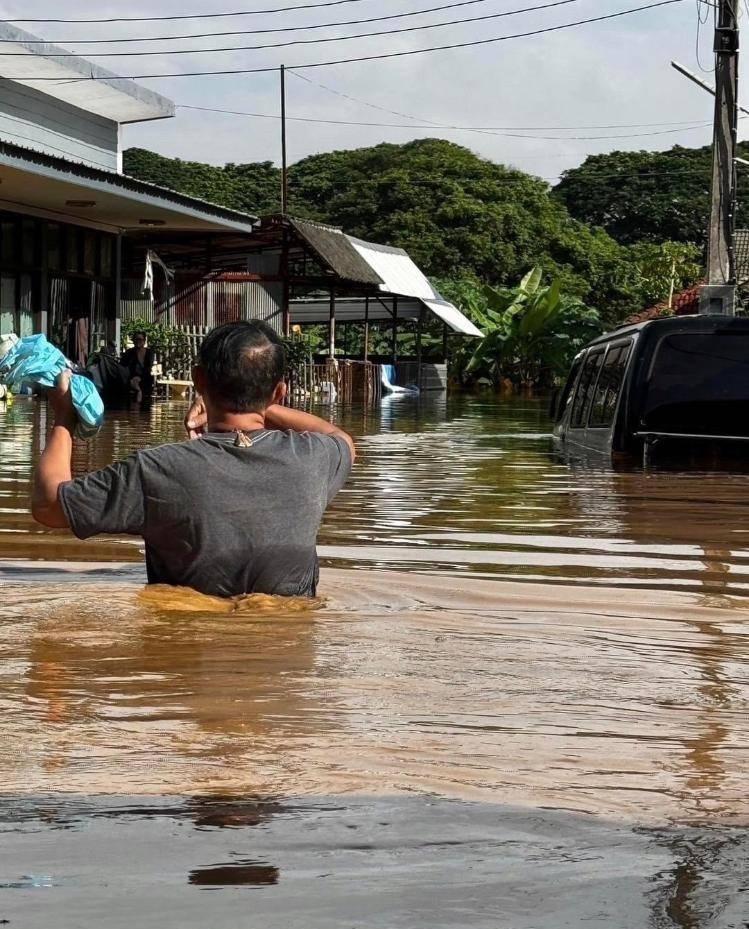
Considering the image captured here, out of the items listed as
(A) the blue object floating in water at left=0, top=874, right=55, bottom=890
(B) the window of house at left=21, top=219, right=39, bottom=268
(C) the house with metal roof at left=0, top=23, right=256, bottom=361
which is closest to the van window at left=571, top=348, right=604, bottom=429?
(A) the blue object floating in water at left=0, top=874, right=55, bottom=890

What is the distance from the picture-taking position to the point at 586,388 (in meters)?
13.1

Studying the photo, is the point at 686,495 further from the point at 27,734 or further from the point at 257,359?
the point at 27,734

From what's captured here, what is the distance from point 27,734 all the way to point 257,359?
1383 millimetres

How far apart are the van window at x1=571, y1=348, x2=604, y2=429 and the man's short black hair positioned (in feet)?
25.6

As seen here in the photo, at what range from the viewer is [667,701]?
4.38 metres

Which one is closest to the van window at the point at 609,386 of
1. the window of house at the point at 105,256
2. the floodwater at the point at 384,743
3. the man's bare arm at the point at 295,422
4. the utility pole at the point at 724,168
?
the floodwater at the point at 384,743

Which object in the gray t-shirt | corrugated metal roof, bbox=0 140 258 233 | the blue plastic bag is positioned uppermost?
corrugated metal roof, bbox=0 140 258 233

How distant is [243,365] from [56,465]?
2.03 ft

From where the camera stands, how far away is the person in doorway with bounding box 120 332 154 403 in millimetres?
A: 25141

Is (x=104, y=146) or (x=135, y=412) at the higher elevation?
(x=104, y=146)

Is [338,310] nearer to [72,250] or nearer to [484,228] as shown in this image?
[484,228]

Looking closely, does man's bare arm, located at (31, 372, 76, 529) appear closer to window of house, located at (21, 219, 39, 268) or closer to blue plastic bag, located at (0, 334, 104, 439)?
blue plastic bag, located at (0, 334, 104, 439)

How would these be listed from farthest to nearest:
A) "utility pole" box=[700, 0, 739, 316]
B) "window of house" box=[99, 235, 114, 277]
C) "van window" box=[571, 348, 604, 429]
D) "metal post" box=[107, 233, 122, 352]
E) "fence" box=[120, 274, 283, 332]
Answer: "fence" box=[120, 274, 283, 332], "metal post" box=[107, 233, 122, 352], "window of house" box=[99, 235, 114, 277], "utility pole" box=[700, 0, 739, 316], "van window" box=[571, 348, 604, 429]

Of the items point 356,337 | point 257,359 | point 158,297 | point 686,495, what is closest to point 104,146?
point 158,297
